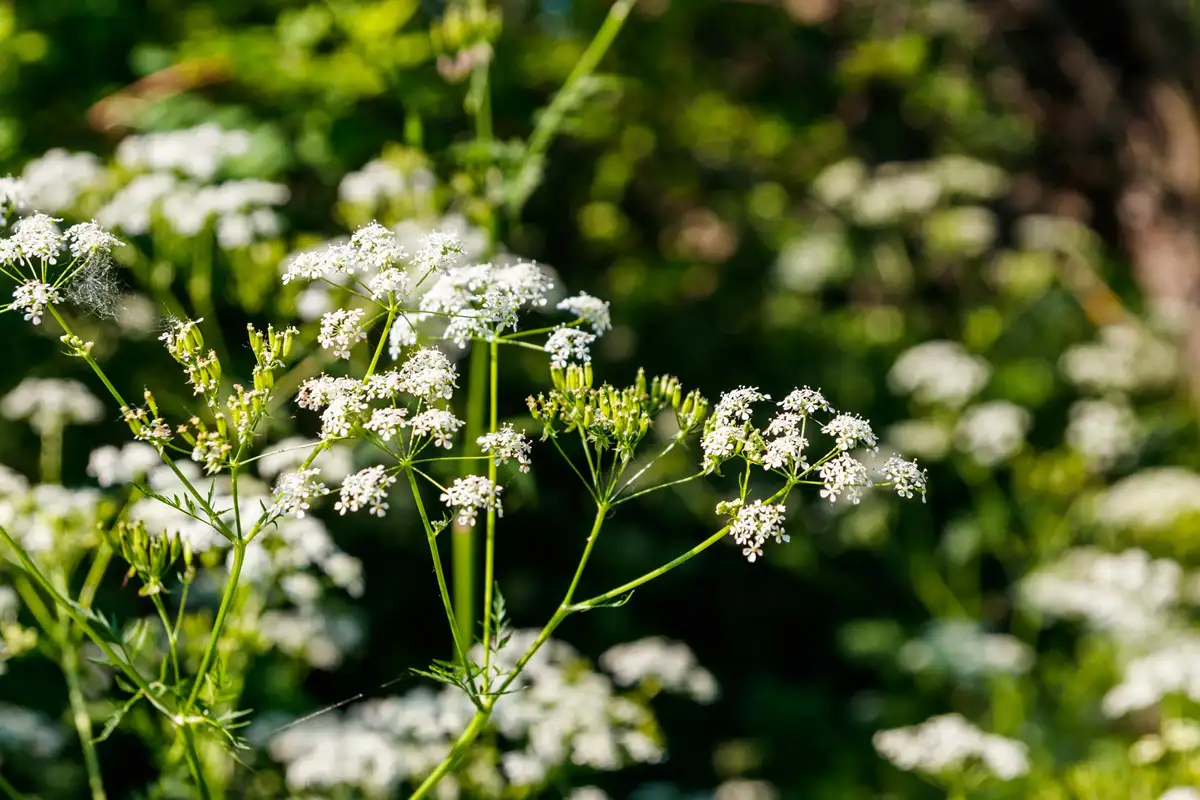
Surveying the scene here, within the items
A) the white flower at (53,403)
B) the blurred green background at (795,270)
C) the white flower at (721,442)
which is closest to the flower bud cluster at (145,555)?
the white flower at (721,442)

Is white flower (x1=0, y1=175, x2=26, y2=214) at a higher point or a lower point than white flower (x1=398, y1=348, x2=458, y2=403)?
higher

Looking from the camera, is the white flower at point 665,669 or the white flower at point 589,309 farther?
the white flower at point 665,669

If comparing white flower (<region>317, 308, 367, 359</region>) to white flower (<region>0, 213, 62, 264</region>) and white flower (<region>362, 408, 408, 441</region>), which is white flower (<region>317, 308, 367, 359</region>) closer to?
white flower (<region>362, 408, 408, 441</region>)

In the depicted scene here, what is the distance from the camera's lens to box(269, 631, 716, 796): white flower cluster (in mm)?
2922

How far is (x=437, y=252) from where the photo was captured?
76.7 inches

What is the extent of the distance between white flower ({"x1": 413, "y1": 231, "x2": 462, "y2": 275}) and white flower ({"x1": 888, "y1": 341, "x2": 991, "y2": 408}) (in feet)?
13.2

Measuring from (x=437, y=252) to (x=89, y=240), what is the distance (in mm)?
583

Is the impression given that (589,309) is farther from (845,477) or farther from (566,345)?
(845,477)

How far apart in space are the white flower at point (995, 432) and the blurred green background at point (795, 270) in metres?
0.02

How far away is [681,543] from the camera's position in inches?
220

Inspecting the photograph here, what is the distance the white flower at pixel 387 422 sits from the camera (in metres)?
1.80

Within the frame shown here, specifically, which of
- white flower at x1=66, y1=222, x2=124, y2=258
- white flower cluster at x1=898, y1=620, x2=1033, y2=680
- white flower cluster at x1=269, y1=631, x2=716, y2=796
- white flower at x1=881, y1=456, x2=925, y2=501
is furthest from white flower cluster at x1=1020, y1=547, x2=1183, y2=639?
white flower at x1=66, y1=222, x2=124, y2=258

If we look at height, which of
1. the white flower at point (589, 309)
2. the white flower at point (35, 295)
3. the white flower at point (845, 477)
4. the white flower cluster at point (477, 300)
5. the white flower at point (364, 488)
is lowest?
the white flower at point (364, 488)

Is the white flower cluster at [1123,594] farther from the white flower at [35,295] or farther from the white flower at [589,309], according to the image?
the white flower at [35,295]
